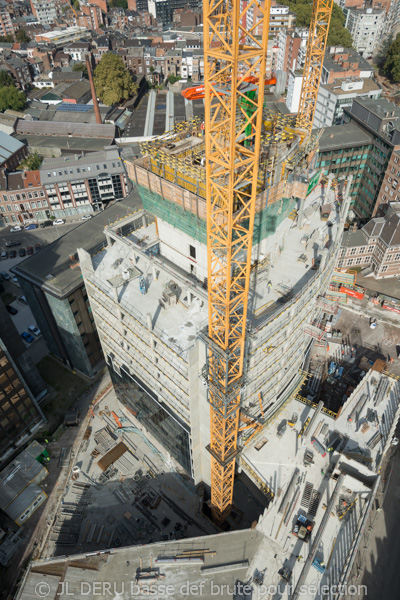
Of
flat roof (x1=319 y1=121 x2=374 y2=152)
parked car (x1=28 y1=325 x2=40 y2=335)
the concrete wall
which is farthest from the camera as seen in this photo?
flat roof (x1=319 y1=121 x2=374 y2=152)

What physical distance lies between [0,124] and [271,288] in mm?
166125

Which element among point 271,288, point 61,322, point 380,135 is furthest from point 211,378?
point 380,135

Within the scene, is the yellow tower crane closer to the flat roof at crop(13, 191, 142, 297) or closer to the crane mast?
the crane mast

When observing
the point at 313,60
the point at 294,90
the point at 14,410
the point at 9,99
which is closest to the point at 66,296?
the point at 14,410

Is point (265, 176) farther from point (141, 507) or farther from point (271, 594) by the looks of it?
point (141, 507)

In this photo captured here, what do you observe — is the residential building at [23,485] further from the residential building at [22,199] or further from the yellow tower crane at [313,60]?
the residential building at [22,199]

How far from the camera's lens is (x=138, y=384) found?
68188 mm

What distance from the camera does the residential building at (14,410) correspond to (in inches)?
2815

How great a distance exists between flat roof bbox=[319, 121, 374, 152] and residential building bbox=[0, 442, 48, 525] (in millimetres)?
108256

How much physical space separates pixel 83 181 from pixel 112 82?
85.0 m

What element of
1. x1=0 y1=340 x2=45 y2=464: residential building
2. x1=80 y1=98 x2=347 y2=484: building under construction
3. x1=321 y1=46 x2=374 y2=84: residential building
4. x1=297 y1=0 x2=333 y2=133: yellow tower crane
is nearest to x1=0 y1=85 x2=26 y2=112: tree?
x1=321 y1=46 x2=374 y2=84: residential building

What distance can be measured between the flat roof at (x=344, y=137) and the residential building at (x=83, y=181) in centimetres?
6433

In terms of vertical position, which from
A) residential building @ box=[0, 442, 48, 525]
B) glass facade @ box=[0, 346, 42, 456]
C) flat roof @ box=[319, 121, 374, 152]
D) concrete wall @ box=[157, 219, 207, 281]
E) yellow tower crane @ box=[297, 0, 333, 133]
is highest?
yellow tower crane @ box=[297, 0, 333, 133]

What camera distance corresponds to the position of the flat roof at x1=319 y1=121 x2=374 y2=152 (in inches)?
4685
